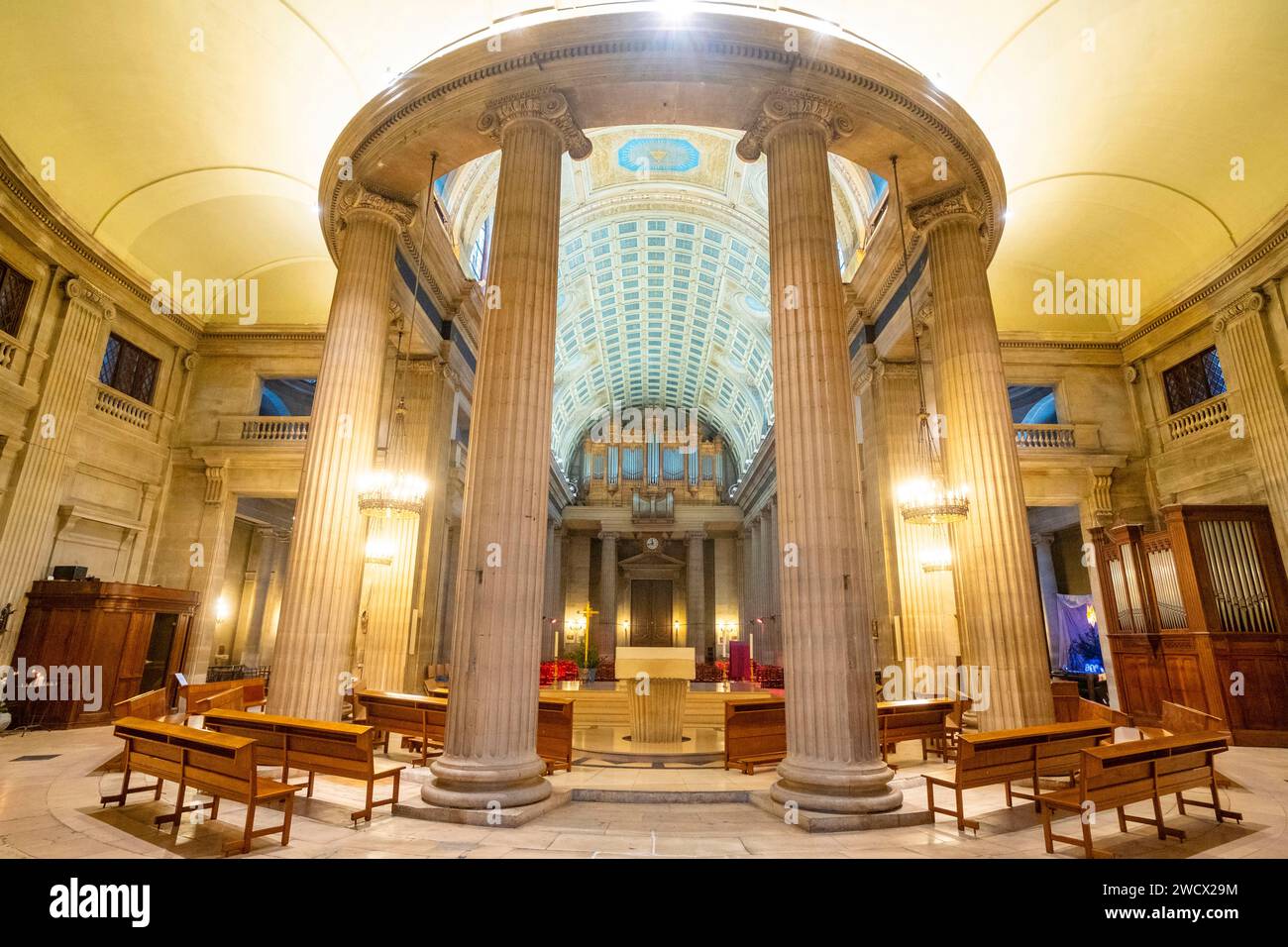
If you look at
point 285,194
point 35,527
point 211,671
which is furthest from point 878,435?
point 211,671

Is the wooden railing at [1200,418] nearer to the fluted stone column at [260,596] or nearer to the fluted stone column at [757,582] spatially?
the fluted stone column at [757,582]

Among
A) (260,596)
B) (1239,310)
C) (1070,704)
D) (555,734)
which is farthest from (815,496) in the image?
(260,596)

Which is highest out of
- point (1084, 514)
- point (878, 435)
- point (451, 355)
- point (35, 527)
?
point (451, 355)

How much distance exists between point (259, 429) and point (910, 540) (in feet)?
43.9

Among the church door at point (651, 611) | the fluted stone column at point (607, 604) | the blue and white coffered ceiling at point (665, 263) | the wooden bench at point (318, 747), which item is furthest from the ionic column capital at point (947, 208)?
the church door at point (651, 611)

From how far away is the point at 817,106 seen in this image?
21.5 ft

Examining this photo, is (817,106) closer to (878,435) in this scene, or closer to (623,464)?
(878,435)

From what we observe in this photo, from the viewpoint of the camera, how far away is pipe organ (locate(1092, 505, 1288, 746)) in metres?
8.59

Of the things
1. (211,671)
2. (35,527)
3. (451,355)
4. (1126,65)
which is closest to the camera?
(1126,65)

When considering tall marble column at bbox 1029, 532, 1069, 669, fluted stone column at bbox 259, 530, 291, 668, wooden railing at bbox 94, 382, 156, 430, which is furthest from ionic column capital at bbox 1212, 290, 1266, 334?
fluted stone column at bbox 259, 530, 291, 668

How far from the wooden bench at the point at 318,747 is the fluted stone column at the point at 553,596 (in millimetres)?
21074

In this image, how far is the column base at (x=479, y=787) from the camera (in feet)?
15.0

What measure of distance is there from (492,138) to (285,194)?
613 centimetres

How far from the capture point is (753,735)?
643 centimetres
